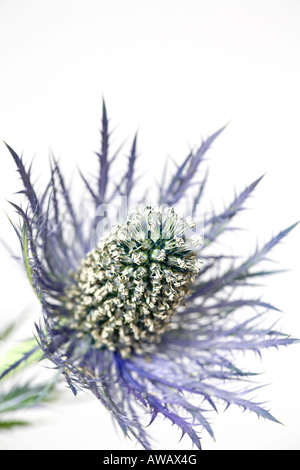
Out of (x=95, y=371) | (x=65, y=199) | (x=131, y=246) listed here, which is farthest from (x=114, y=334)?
(x=65, y=199)

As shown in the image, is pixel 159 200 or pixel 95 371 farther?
pixel 159 200

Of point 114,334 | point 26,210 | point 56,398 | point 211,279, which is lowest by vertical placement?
point 56,398

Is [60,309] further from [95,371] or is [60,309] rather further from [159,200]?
[159,200]

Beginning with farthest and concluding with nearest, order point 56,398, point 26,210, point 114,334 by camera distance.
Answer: point 56,398 → point 114,334 → point 26,210

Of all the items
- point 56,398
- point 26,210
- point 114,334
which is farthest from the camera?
point 56,398
